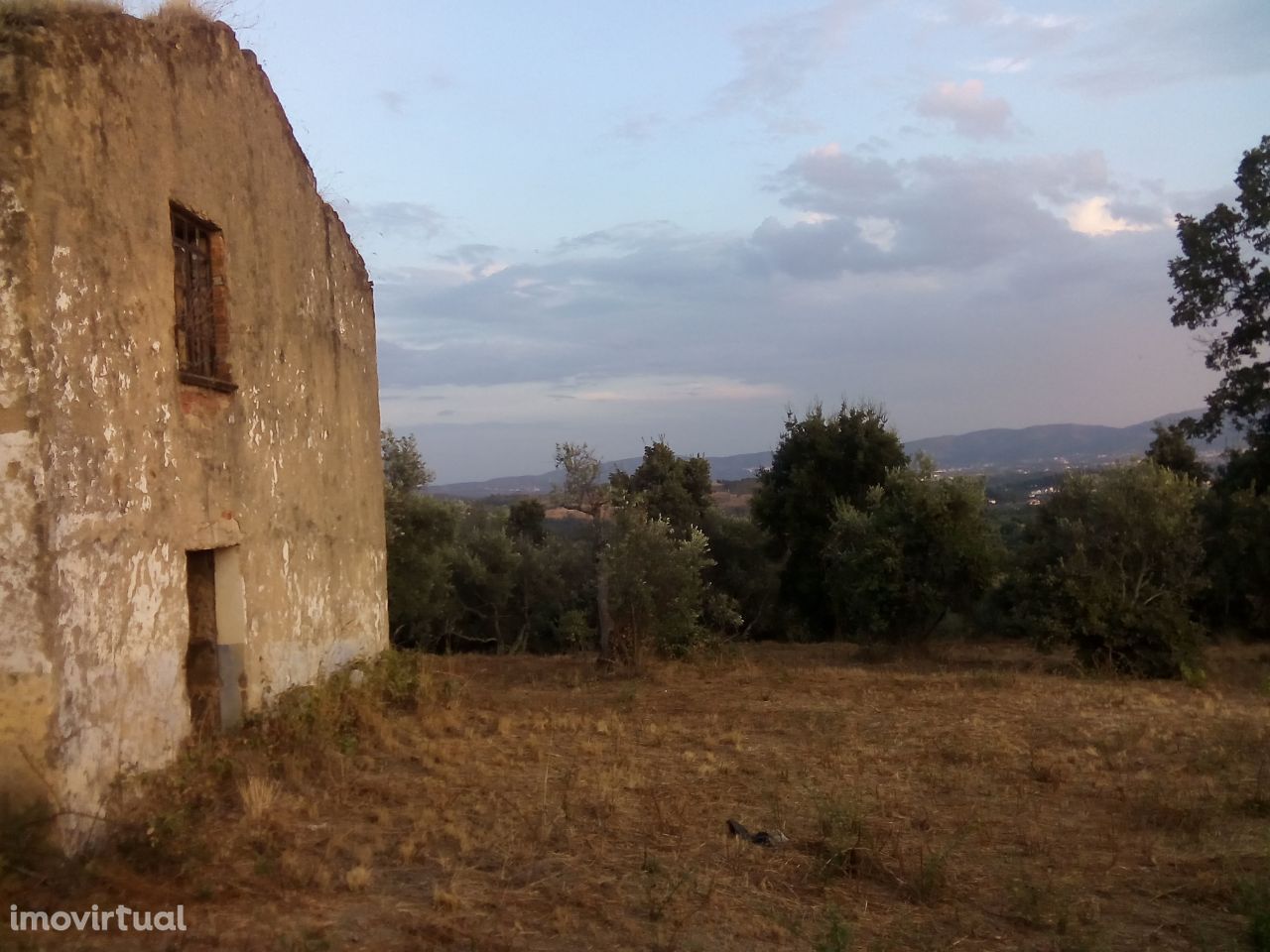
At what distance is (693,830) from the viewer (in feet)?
23.9

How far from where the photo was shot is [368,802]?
7.90m

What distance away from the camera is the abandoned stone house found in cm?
592

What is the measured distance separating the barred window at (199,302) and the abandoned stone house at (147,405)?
0.07 feet

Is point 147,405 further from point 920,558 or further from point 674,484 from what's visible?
point 674,484

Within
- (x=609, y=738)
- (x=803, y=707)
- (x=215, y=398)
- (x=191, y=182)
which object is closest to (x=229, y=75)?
(x=191, y=182)

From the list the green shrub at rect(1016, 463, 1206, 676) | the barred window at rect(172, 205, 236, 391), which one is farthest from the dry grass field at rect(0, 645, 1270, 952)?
the green shrub at rect(1016, 463, 1206, 676)

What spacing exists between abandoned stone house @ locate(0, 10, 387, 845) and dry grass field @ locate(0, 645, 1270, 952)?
72cm

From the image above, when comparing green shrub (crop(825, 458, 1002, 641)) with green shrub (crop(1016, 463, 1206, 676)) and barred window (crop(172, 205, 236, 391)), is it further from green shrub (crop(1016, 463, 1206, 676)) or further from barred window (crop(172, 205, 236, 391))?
barred window (crop(172, 205, 236, 391))

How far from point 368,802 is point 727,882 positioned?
3068 mm

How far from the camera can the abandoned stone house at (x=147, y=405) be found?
233 inches

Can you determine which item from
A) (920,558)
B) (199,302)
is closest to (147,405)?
(199,302)

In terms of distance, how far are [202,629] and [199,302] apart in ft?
8.63

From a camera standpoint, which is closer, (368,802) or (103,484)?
(103,484)

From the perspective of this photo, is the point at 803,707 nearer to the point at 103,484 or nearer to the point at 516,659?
the point at 516,659
